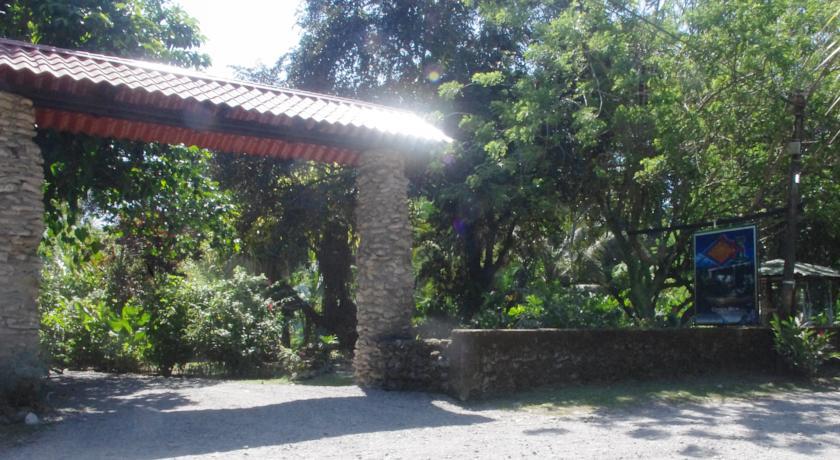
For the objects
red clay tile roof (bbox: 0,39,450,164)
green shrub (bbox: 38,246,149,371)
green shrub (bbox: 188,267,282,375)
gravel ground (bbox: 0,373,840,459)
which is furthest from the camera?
green shrub (bbox: 188,267,282,375)

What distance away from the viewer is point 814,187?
14391 mm

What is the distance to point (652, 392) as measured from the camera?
35.3ft

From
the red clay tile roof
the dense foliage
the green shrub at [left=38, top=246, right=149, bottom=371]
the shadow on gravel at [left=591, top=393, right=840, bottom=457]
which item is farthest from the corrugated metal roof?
the green shrub at [left=38, top=246, right=149, bottom=371]

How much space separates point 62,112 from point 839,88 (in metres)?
12.2

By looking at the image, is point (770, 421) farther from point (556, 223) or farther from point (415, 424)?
point (556, 223)

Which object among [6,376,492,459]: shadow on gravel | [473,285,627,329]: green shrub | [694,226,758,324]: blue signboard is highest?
[694,226,758,324]: blue signboard

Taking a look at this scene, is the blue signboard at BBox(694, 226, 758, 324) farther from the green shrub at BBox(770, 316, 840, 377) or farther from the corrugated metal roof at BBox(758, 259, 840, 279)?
the corrugated metal roof at BBox(758, 259, 840, 279)

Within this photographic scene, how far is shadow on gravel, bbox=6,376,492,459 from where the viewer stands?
22.8ft

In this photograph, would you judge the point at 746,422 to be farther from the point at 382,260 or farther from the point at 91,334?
the point at 91,334

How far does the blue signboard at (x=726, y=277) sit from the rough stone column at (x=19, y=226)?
10.5 meters

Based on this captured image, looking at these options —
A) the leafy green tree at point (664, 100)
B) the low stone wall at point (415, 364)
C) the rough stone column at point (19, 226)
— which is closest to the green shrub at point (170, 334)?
the low stone wall at point (415, 364)

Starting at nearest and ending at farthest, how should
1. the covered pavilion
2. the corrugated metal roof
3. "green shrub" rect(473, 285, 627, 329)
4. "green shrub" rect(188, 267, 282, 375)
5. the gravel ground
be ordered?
the gravel ground < the covered pavilion < "green shrub" rect(473, 285, 627, 329) < "green shrub" rect(188, 267, 282, 375) < the corrugated metal roof

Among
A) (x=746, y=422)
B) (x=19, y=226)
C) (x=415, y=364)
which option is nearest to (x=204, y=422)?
(x=19, y=226)

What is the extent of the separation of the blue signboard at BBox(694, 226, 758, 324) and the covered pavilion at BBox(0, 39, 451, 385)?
5.42 metres
